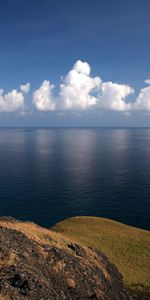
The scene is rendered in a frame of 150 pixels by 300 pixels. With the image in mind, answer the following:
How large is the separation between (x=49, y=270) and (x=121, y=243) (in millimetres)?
31602

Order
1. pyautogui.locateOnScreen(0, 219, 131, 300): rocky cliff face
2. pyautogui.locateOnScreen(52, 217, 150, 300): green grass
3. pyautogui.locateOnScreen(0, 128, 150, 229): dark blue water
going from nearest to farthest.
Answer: pyautogui.locateOnScreen(0, 219, 131, 300): rocky cliff face < pyautogui.locateOnScreen(52, 217, 150, 300): green grass < pyautogui.locateOnScreen(0, 128, 150, 229): dark blue water

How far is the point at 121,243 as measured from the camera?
63219 mm

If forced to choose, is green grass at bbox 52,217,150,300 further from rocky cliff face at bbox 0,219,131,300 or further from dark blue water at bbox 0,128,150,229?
dark blue water at bbox 0,128,150,229

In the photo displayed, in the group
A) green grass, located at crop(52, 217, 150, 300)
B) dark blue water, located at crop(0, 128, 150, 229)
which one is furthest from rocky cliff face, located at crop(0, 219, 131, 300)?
dark blue water, located at crop(0, 128, 150, 229)

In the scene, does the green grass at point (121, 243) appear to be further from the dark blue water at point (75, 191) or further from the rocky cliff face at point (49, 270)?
the dark blue water at point (75, 191)

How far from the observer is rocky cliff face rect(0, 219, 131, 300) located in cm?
2936

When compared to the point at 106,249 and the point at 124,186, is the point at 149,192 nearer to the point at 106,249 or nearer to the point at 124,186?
the point at 124,186

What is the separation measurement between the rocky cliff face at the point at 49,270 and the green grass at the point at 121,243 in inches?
254

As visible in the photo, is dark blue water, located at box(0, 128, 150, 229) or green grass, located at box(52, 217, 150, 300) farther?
dark blue water, located at box(0, 128, 150, 229)

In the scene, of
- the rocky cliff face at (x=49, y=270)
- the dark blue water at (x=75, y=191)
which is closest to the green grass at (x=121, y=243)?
→ the rocky cliff face at (x=49, y=270)

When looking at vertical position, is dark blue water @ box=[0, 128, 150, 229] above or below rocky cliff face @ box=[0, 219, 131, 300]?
below

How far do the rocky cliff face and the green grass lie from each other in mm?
6442

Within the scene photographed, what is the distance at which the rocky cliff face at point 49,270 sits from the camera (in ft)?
96.3

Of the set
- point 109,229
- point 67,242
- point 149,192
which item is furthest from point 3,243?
point 149,192
